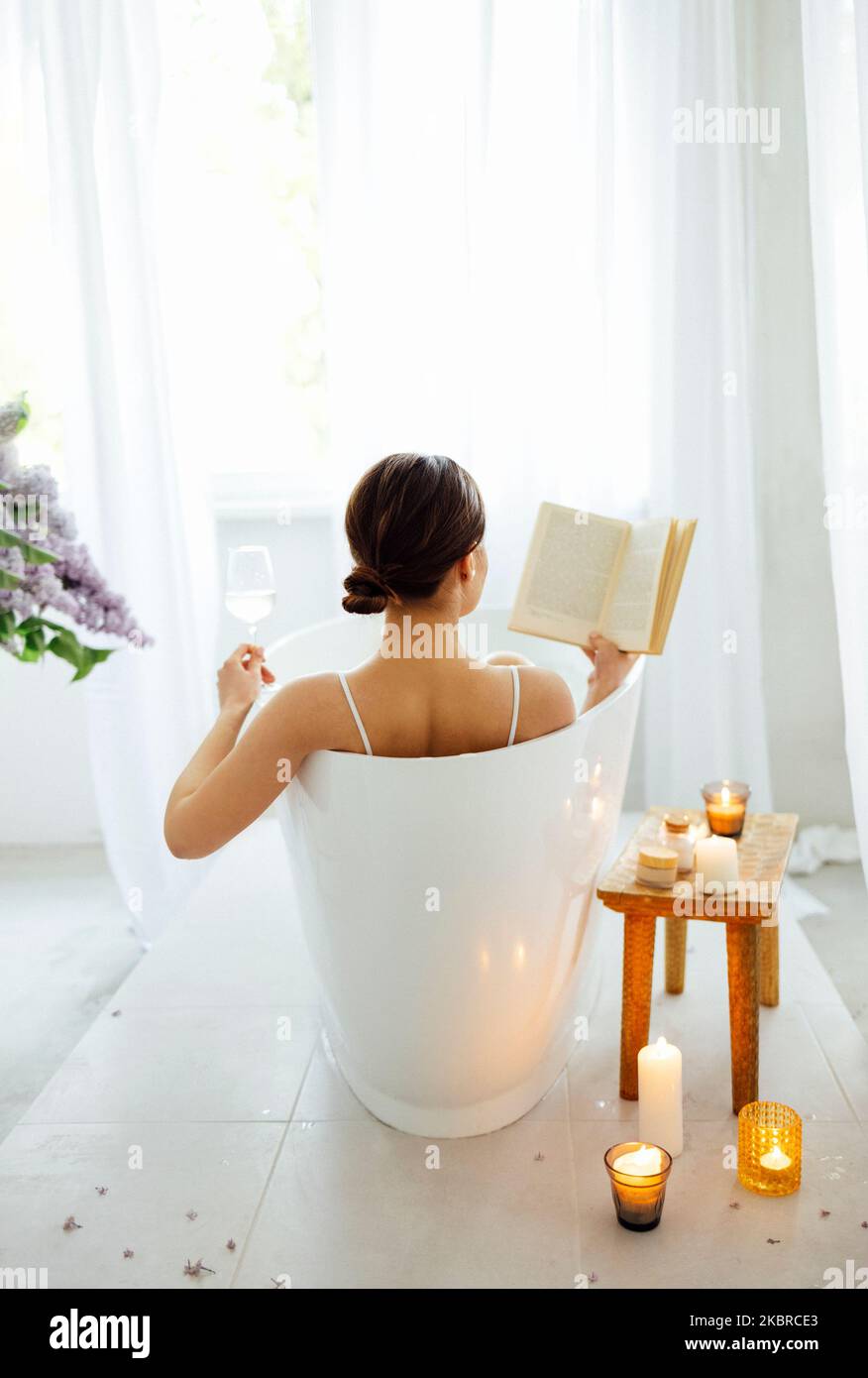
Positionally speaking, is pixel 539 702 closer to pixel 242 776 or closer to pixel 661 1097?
pixel 242 776

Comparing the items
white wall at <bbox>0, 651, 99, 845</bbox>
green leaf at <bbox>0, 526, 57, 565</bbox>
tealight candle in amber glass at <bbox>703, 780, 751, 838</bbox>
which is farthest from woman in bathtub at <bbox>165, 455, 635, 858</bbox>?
white wall at <bbox>0, 651, 99, 845</bbox>

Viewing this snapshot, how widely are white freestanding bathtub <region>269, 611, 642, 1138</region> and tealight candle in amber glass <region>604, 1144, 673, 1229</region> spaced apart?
267 mm

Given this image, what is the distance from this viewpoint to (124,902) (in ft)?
9.65

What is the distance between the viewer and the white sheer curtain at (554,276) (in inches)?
113

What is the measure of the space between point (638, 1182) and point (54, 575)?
1104 millimetres

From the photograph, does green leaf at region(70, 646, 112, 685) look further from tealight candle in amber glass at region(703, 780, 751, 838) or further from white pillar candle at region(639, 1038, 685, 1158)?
tealight candle in amber glass at region(703, 780, 751, 838)

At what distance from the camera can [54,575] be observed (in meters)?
1.10

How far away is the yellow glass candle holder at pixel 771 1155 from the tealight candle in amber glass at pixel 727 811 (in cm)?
54

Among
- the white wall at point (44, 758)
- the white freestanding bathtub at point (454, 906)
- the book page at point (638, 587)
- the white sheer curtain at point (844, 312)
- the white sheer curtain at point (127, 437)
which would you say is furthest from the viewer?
the white wall at point (44, 758)

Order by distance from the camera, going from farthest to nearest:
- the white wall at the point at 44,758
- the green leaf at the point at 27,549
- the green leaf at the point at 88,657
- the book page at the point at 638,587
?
the white wall at the point at 44,758, the book page at the point at 638,587, the green leaf at the point at 88,657, the green leaf at the point at 27,549

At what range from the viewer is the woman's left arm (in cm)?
170

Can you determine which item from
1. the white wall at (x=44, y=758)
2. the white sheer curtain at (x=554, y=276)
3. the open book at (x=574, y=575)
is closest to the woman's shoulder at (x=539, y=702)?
the open book at (x=574, y=575)

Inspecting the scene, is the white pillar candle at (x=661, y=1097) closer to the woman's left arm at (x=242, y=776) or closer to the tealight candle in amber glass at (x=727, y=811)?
the tealight candle in amber glass at (x=727, y=811)
